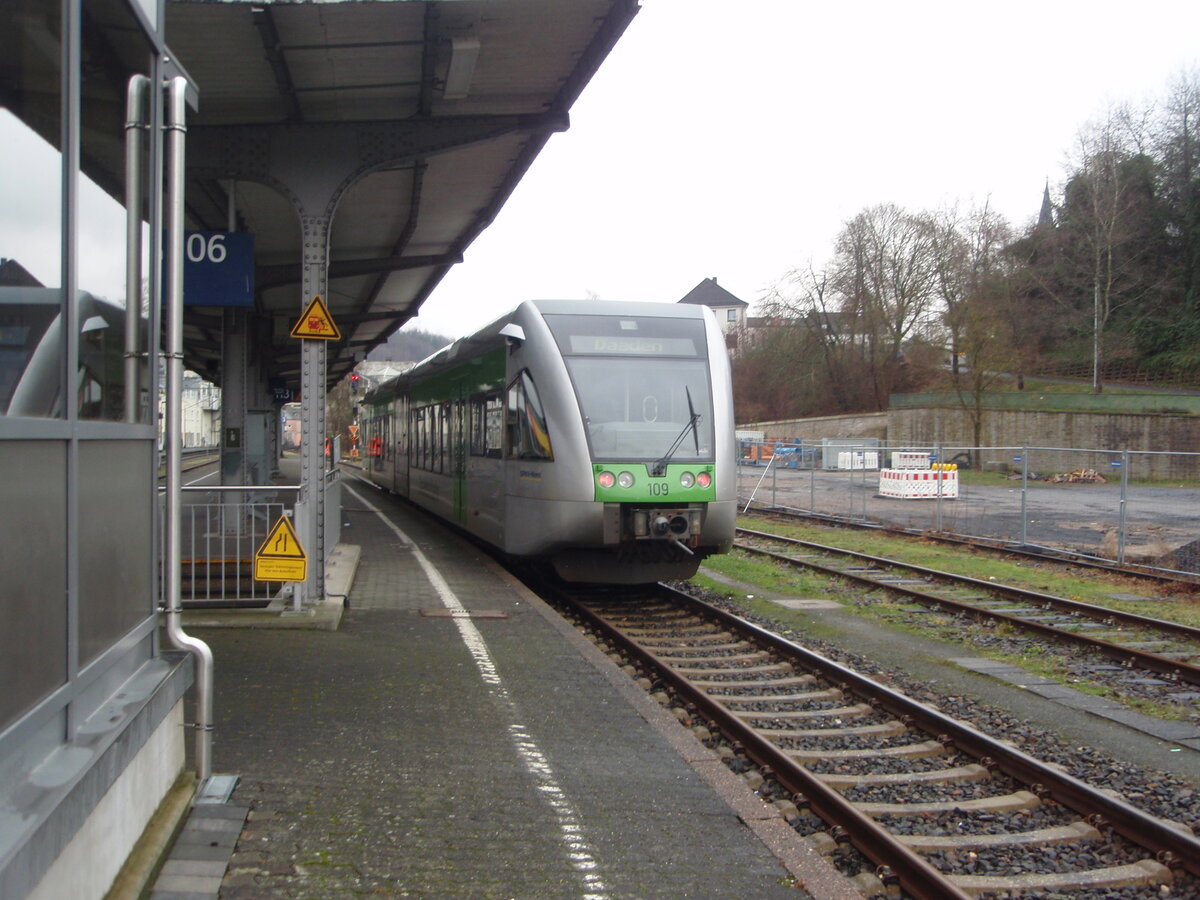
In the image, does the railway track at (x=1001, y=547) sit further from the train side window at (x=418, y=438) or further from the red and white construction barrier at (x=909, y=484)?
the train side window at (x=418, y=438)

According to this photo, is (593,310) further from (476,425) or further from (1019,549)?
(1019,549)

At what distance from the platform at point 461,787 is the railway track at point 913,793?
36 cm

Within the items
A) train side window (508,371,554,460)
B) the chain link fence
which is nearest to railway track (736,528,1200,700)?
the chain link fence

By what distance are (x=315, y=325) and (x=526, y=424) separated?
250 cm

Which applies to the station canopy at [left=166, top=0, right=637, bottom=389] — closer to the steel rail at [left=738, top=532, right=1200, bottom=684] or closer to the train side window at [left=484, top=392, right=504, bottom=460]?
the train side window at [left=484, top=392, right=504, bottom=460]

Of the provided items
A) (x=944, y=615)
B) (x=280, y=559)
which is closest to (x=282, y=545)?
(x=280, y=559)

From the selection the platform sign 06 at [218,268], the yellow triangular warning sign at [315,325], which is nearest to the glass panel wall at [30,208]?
the yellow triangular warning sign at [315,325]

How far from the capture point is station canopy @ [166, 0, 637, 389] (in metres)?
8.16

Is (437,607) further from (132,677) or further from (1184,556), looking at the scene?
(1184,556)

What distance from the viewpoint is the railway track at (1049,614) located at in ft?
29.7

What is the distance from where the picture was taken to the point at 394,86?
385 inches

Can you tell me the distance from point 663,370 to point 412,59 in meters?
3.84

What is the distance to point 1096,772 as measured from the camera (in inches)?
241

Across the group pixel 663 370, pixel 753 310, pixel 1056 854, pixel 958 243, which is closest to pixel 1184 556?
pixel 663 370
